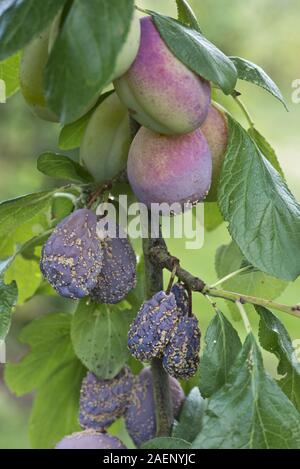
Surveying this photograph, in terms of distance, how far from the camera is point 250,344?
0.56 metres

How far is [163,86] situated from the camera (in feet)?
1.63

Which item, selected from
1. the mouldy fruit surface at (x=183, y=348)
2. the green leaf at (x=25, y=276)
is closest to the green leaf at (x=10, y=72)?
the green leaf at (x=25, y=276)

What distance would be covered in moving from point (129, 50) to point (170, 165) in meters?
0.10

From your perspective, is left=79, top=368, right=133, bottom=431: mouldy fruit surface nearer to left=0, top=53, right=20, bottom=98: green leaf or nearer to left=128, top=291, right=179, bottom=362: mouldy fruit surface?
left=128, top=291, right=179, bottom=362: mouldy fruit surface

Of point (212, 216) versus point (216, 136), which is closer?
point (216, 136)

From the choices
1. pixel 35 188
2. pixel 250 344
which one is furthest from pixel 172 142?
pixel 35 188

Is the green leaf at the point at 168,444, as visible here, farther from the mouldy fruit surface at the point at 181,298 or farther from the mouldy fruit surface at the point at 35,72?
the mouldy fruit surface at the point at 35,72

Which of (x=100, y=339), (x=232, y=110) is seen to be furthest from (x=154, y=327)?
(x=232, y=110)

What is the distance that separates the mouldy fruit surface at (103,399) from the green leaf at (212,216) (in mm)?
157

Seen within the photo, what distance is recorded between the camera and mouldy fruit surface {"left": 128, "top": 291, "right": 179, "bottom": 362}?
550 millimetres

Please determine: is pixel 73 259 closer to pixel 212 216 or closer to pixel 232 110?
pixel 212 216

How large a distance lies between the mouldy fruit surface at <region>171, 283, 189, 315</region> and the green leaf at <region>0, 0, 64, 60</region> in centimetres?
22

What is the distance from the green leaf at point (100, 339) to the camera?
2.22 feet

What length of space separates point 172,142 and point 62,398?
365 mm
